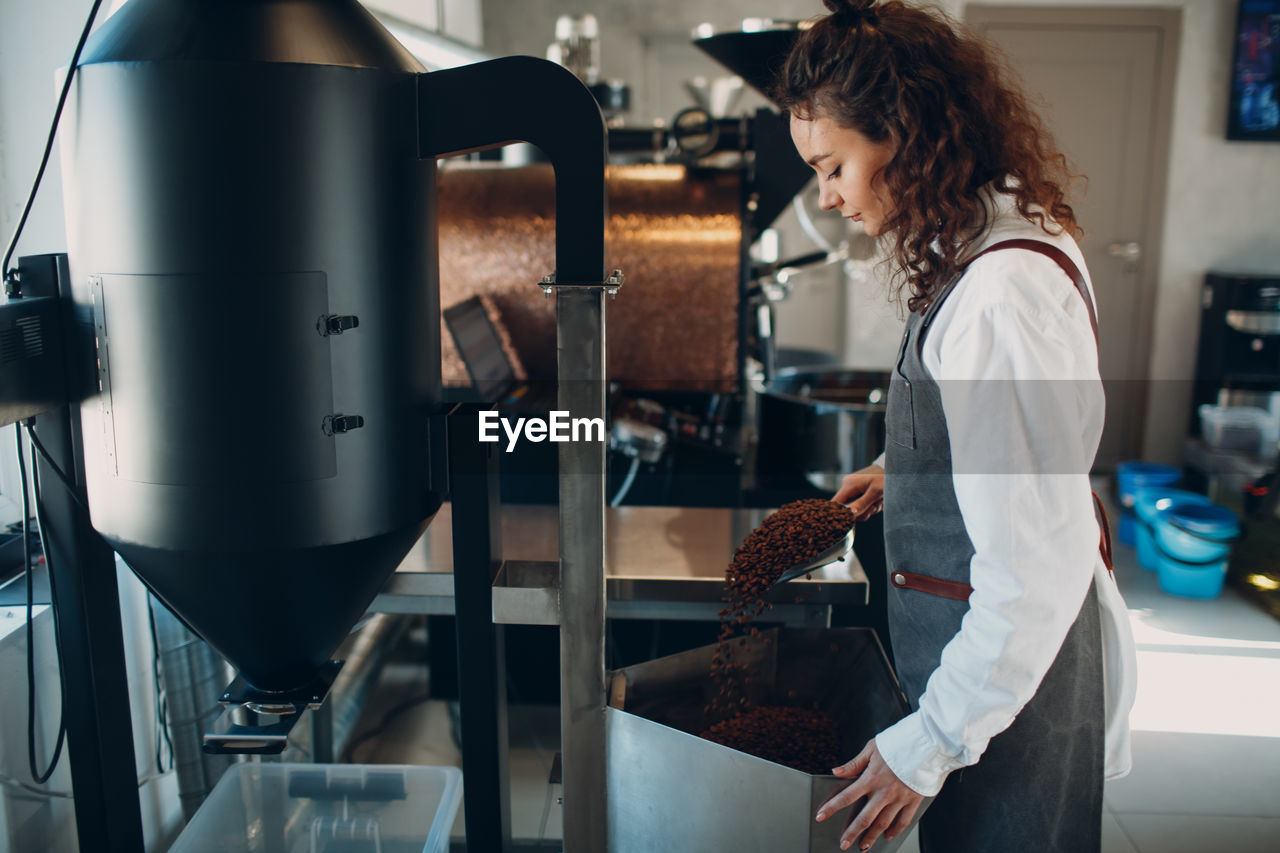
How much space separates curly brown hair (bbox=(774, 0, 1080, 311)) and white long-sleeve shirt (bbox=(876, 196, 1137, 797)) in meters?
0.07

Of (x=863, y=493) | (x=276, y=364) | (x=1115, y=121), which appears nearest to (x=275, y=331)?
(x=276, y=364)

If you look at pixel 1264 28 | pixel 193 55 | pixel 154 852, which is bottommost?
pixel 154 852

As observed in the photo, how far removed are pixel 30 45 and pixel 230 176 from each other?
0.99m

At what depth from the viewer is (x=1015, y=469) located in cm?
84

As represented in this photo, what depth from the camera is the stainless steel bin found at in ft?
3.24

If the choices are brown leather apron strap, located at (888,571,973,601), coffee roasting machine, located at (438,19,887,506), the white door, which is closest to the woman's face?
brown leather apron strap, located at (888,571,973,601)

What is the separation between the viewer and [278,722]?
3.53 feet

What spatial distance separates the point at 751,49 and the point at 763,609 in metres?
1.08

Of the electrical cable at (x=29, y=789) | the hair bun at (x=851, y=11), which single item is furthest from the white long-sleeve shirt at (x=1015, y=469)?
the electrical cable at (x=29, y=789)

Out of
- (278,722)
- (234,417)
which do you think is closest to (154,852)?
(278,722)

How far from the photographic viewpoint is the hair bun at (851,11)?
3.11 feet

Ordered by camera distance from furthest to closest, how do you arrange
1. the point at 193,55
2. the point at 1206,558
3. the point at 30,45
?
the point at 1206,558 < the point at 30,45 < the point at 193,55

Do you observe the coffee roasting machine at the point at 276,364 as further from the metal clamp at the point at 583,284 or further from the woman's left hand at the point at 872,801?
the woman's left hand at the point at 872,801

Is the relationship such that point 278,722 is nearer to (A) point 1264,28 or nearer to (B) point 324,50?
(B) point 324,50
